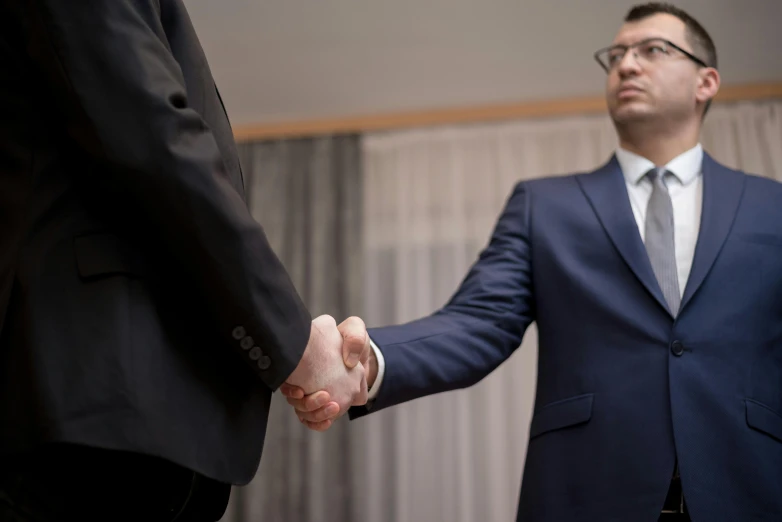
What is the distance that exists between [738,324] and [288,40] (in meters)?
2.38

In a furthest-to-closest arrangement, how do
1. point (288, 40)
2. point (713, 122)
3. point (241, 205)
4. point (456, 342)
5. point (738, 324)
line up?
point (713, 122) → point (288, 40) → point (456, 342) → point (738, 324) → point (241, 205)

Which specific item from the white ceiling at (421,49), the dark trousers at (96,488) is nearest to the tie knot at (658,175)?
the dark trousers at (96,488)

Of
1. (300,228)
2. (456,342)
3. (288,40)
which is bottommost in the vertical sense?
(300,228)

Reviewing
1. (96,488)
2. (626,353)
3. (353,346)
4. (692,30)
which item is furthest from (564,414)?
(692,30)

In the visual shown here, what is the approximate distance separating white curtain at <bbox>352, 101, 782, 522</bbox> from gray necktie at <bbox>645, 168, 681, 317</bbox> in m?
1.86

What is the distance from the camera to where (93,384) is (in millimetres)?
862

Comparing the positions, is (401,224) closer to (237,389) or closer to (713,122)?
(713,122)

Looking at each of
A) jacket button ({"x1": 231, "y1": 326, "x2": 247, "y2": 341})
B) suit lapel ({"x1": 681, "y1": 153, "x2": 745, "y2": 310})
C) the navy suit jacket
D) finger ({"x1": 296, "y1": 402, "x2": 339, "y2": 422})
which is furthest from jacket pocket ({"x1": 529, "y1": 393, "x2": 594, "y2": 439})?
jacket button ({"x1": 231, "y1": 326, "x2": 247, "y2": 341})

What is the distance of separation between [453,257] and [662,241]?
208 centimetres

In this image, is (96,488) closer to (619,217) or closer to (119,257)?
(119,257)

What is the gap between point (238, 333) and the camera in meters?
0.97

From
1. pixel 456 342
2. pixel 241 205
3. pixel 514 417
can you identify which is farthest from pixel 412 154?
pixel 241 205

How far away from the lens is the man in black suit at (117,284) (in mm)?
866

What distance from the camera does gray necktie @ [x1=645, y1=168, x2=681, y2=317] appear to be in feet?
5.52
